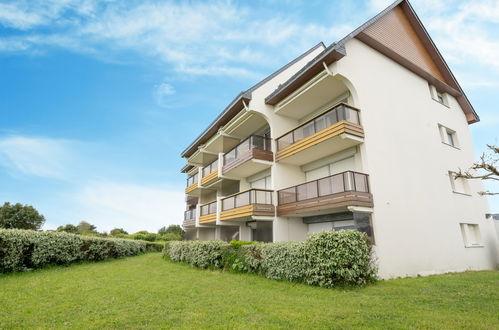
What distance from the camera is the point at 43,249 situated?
40.1ft

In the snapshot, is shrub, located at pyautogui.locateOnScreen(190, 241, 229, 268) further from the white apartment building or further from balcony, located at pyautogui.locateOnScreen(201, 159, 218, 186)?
balcony, located at pyautogui.locateOnScreen(201, 159, 218, 186)

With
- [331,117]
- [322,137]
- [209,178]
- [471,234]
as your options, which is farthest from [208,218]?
[471,234]

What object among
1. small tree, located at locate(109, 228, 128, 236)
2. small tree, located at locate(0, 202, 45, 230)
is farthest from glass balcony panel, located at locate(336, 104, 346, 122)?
small tree, located at locate(0, 202, 45, 230)

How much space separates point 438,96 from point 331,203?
42.5 feet

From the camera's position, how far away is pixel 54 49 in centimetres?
1349

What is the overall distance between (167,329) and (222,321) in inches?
41.1

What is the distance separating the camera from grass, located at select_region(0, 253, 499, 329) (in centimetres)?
517

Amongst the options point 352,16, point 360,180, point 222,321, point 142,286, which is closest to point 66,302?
point 142,286

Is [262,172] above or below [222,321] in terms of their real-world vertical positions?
above

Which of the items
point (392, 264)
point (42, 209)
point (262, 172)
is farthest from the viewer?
point (42, 209)

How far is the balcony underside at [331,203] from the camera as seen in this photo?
10.6 m

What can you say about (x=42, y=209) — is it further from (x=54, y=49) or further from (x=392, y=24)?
(x=392, y=24)

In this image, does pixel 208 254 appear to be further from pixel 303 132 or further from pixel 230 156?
pixel 303 132

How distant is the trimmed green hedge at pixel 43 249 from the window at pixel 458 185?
68.6ft
